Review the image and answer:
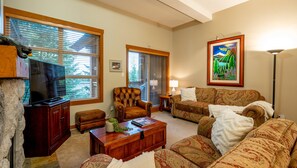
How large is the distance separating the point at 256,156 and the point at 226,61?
13.0 feet

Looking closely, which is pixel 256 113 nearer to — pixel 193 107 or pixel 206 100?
pixel 193 107

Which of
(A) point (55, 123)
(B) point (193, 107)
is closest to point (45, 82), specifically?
(A) point (55, 123)

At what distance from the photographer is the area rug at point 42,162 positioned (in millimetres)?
1963

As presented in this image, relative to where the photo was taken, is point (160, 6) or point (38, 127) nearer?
point (38, 127)

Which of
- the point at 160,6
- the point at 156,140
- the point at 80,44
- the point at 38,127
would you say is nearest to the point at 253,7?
the point at 160,6

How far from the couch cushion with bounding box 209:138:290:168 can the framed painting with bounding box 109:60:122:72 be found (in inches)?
143

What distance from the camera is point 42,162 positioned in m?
2.06

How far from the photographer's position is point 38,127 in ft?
7.25

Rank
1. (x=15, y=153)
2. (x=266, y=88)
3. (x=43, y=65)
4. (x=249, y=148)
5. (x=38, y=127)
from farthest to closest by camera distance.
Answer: (x=266, y=88), (x=43, y=65), (x=38, y=127), (x=15, y=153), (x=249, y=148)

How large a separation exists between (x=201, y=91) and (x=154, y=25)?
276 centimetres

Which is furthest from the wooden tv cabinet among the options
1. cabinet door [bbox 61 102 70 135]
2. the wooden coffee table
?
the wooden coffee table

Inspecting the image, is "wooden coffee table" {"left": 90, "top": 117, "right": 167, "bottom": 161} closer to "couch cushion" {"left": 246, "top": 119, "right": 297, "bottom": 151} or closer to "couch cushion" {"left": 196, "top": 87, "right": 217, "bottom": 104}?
"couch cushion" {"left": 246, "top": 119, "right": 297, "bottom": 151}

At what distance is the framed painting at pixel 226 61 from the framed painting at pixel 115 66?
2.75 metres

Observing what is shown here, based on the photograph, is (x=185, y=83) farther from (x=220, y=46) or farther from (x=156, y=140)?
(x=156, y=140)
